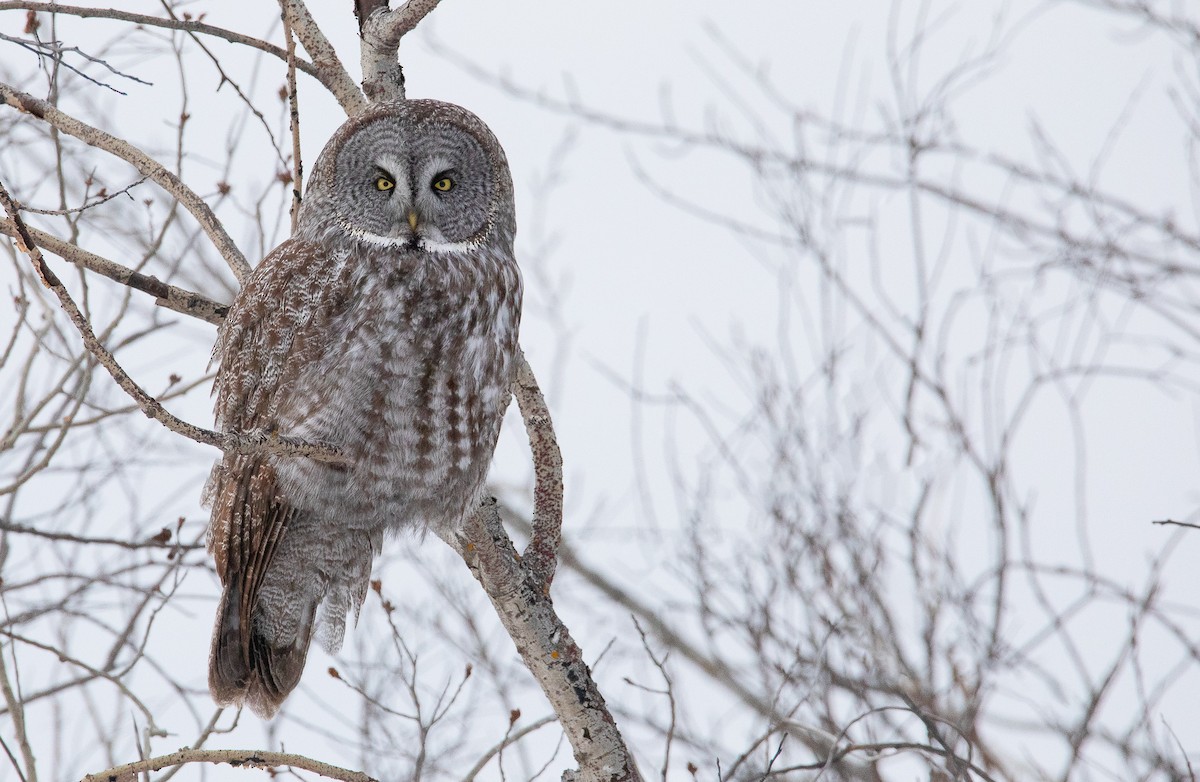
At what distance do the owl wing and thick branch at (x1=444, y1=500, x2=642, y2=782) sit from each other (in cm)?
57

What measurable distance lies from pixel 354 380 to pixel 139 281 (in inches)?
24.5

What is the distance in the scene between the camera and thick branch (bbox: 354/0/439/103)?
3.70 m

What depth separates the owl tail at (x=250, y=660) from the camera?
3562 millimetres

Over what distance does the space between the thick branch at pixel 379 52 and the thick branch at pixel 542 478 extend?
3.17 ft

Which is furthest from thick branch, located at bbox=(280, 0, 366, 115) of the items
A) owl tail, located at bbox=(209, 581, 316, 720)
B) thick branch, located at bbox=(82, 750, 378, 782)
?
thick branch, located at bbox=(82, 750, 378, 782)

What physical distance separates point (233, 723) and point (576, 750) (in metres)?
1.06

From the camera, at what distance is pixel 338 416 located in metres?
3.34

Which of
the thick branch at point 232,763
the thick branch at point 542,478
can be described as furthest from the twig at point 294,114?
the thick branch at point 232,763

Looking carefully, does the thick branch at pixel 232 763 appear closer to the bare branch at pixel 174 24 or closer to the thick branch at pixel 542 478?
the thick branch at pixel 542 478

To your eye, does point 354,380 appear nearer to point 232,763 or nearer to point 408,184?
point 408,184

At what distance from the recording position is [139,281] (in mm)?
3273

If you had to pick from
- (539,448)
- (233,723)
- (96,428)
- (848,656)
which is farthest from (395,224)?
(848,656)

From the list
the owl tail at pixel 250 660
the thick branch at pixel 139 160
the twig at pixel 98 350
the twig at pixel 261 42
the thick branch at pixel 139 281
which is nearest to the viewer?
the twig at pixel 98 350

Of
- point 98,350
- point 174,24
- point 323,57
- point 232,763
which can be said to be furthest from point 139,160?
point 232,763
